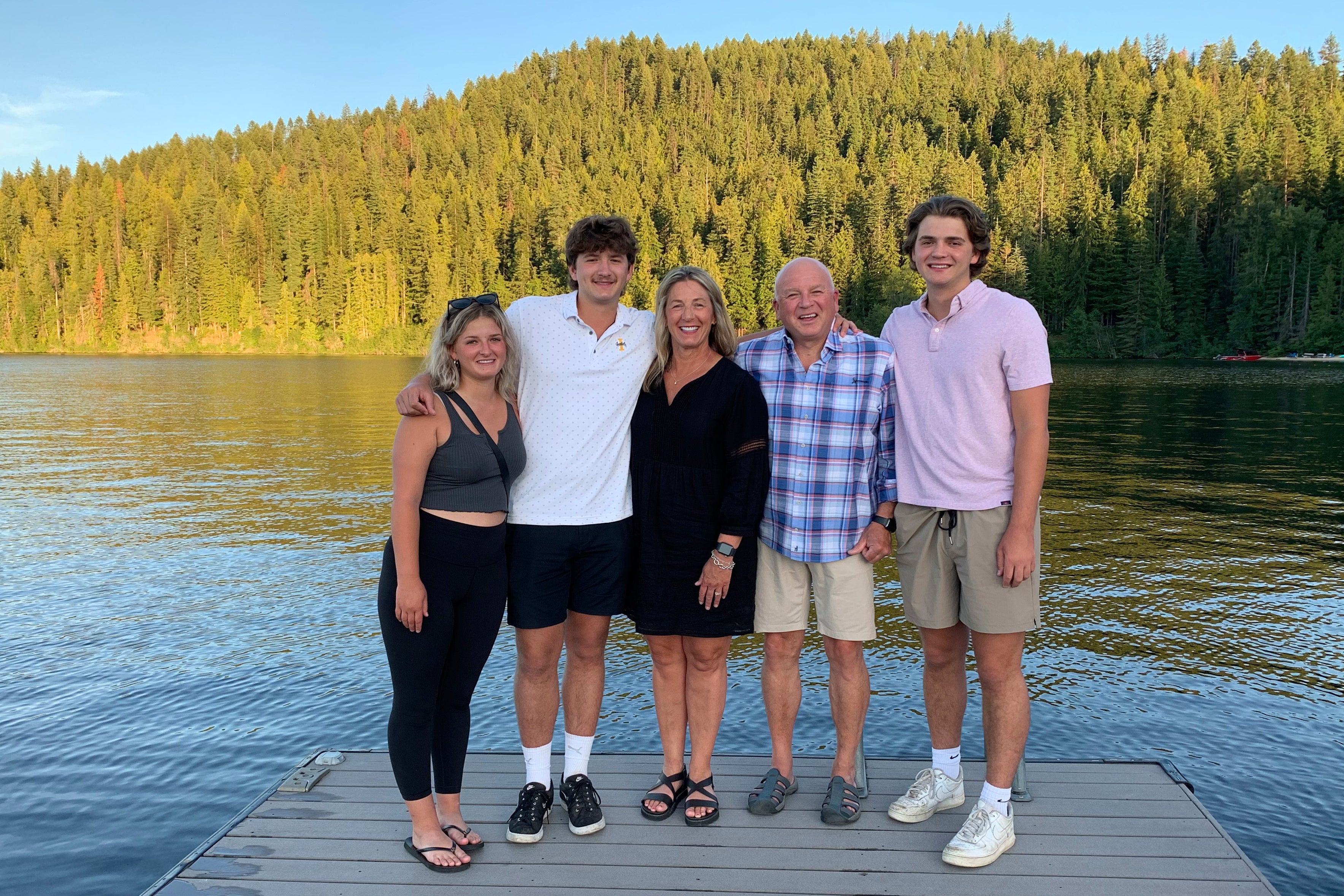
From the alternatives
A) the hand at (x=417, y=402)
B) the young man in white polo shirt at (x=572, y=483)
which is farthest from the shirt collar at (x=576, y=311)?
the hand at (x=417, y=402)

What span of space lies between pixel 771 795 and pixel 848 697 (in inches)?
21.3

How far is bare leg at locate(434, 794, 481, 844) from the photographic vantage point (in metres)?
3.83

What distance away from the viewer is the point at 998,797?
380 centimetres

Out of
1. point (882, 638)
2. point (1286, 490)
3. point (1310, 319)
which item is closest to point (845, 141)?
point (1310, 319)

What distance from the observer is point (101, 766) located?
267 inches

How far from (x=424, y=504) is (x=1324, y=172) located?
103 meters

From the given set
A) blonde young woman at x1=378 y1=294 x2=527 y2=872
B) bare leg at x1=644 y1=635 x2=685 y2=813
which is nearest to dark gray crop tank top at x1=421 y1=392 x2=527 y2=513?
blonde young woman at x1=378 y1=294 x2=527 y2=872

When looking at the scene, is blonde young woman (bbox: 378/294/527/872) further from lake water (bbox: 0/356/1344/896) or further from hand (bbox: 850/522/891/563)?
lake water (bbox: 0/356/1344/896)

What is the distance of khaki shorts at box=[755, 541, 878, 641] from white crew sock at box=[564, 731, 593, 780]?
908mm

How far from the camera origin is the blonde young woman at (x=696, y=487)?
396 cm

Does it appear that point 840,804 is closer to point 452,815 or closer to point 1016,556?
point 1016,556

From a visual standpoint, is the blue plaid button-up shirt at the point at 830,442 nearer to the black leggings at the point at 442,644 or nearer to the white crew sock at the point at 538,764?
the black leggings at the point at 442,644

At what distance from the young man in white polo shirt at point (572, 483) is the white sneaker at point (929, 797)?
1272mm

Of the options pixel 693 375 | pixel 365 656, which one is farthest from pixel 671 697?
pixel 365 656
